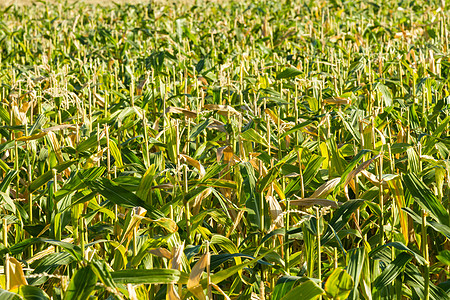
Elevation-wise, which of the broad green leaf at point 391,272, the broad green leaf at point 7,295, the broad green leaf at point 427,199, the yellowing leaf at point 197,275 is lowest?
the broad green leaf at point 391,272

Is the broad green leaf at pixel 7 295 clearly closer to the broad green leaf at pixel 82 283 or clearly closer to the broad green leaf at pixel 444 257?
the broad green leaf at pixel 82 283

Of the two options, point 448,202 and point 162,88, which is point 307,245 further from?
point 162,88

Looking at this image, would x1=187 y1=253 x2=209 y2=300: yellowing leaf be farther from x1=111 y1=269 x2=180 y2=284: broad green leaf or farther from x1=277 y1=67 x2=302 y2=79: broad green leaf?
x1=277 y1=67 x2=302 y2=79: broad green leaf

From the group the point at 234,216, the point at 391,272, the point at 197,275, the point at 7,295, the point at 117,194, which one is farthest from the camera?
the point at 234,216

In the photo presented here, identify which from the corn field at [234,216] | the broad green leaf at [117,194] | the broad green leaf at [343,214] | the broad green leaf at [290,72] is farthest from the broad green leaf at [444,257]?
the broad green leaf at [290,72]

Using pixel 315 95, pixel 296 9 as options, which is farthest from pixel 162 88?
pixel 296 9

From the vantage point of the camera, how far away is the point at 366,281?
1.33 meters

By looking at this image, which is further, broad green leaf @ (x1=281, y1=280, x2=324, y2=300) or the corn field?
the corn field

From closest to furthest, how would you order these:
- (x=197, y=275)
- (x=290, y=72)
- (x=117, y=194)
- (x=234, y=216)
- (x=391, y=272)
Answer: (x=197, y=275)
(x=391, y=272)
(x=117, y=194)
(x=234, y=216)
(x=290, y=72)

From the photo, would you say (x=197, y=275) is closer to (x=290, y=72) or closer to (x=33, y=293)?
(x=33, y=293)

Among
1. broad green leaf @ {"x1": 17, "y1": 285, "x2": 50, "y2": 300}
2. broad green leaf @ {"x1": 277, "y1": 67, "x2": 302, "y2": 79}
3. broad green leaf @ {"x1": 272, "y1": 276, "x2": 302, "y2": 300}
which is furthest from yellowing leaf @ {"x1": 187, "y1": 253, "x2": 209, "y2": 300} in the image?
broad green leaf @ {"x1": 277, "y1": 67, "x2": 302, "y2": 79}

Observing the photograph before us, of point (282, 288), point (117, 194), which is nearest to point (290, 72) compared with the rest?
point (117, 194)

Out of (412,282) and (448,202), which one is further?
(448,202)

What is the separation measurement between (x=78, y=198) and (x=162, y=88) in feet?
4.34
